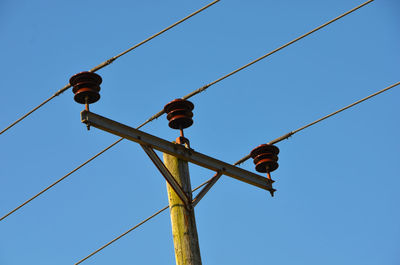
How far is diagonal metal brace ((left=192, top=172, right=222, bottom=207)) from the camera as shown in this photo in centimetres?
635

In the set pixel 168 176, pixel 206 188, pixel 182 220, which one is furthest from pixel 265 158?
pixel 182 220

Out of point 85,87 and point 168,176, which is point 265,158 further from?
point 85,87

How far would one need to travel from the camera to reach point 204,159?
22.0 feet

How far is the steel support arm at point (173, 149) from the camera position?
238 inches

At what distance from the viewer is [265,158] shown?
24.1 feet

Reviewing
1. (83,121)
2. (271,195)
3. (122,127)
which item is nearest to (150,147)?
(122,127)

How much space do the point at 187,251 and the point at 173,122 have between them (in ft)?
4.56

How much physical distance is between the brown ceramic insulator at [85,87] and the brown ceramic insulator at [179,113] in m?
0.79

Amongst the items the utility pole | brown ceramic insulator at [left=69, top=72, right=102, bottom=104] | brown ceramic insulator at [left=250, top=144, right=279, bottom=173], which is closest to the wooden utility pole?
the utility pole

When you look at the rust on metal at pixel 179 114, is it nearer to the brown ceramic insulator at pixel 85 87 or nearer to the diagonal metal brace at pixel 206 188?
the diagonal metal brace at pixel 206 188

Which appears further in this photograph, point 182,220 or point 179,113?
point 179,113

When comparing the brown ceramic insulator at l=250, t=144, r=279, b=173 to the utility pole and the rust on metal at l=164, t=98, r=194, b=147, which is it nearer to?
the utility pole

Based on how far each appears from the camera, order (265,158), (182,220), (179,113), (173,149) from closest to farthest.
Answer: (182,220) → (173,149) → (179,113) → (265,158)

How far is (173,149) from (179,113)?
43 centimetres
